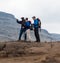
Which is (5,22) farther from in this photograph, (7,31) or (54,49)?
(54,49)

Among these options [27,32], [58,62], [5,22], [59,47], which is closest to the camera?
[58,62]

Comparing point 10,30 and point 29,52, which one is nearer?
point 29,52

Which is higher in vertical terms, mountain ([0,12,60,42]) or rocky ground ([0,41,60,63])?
mountain ([0,12,60,42])

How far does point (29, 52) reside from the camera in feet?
62.3

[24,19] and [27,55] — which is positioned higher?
[24,19]

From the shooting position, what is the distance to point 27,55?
1870 centimetres

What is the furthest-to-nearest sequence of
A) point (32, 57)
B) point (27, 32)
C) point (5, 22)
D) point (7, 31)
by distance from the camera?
point (5, 22), point (7, 31), point (27, 32), point (32, 57)

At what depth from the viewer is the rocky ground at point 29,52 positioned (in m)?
17.3

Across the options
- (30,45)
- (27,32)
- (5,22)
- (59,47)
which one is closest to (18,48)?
(30,45)

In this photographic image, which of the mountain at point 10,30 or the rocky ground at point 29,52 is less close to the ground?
the mountain at point 10,30

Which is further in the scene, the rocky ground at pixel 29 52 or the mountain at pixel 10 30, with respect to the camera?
the mountain at pixel 10 30

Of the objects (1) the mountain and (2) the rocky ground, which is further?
(1) the mountain

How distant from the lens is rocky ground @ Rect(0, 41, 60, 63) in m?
17.3

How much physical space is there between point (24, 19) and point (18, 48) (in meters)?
4.01
